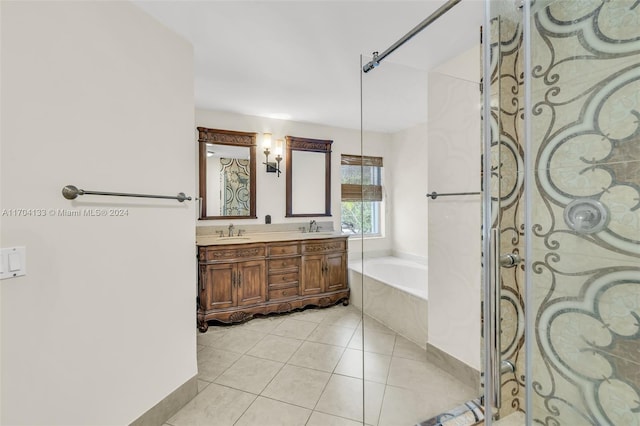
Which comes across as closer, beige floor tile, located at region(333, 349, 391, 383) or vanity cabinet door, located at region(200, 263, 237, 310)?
beige floor tile, located at region(333, 349, 391, 383)

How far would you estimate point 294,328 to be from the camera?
2695 millimetres

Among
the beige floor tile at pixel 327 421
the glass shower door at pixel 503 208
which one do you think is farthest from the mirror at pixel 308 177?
the glass shower door at pixel 503 208

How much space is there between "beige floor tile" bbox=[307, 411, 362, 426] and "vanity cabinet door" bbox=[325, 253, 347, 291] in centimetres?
170

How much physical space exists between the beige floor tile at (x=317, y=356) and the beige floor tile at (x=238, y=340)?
1.48ft

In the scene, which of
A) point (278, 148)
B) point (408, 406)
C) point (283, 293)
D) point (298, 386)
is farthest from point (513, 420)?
point (278, 148)

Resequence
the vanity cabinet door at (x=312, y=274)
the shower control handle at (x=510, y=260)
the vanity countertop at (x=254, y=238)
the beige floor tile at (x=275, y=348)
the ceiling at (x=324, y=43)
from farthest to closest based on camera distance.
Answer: the vanity cabinet door at (x=312, y=274) → the vanity countertop at (x=254, y=238) → the beige floor tile at (x=275, y=348) → the ceiling at (x=324, y=43) → the shower control handle at (x=510, y=260)

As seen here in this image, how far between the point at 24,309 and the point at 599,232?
7.32 feet

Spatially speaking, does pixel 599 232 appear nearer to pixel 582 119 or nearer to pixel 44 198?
pixel 582 119

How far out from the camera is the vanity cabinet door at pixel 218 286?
105 inches

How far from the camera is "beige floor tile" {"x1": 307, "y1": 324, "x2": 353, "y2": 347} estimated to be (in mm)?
2416

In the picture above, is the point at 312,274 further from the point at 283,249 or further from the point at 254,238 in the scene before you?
the point at 254,238

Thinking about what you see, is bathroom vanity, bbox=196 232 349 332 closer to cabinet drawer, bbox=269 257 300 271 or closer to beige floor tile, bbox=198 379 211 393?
cabinet drawer, bbox=269 257 300 271

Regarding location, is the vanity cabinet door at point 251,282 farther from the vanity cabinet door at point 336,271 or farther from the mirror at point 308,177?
the mirror at point 308,177

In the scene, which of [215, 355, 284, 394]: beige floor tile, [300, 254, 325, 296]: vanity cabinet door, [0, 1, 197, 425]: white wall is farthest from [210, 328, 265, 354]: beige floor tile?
[300, 254, 325, 296]: vanity cabinet door
